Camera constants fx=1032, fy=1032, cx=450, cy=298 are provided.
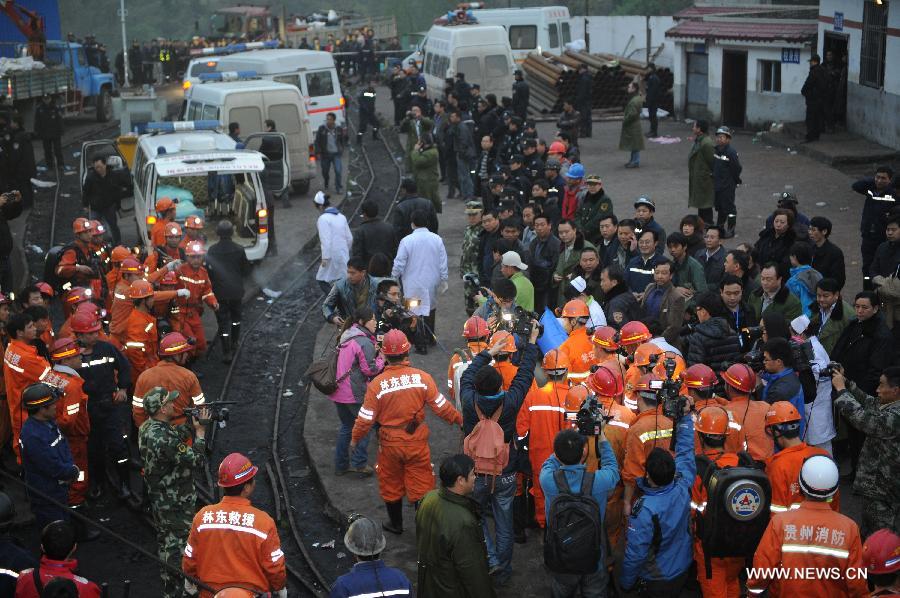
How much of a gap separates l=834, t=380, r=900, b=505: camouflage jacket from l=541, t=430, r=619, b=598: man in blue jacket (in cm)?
179

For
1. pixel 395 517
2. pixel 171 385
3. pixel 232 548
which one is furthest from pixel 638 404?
pixel 171 385

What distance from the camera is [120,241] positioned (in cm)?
1742

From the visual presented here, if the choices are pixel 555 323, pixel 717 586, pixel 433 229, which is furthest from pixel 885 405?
pixel 433 229

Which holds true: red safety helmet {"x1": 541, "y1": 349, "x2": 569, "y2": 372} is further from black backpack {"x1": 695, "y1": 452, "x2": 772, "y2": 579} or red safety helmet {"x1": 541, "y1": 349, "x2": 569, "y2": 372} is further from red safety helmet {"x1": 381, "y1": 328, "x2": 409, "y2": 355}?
black backpack {"x1": 695, "y1": 452, "x2": 772, "y2": 579}

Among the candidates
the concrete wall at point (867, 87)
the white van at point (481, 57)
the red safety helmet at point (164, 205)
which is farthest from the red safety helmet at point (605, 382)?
the white van at point (481, 57)

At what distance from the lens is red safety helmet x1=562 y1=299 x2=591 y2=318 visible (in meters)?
8.66

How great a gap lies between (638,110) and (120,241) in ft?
33.4

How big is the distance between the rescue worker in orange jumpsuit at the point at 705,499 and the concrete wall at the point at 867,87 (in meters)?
14.2

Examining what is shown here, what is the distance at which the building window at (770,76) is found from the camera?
23.2 meters

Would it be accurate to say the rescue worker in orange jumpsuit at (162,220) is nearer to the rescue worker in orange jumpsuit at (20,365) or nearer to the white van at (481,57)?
the rescue worker in orange jumpsuit at (20,365)

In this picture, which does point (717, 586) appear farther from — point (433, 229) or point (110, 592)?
point (433, 229)

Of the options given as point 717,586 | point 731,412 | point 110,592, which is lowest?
point 110,592

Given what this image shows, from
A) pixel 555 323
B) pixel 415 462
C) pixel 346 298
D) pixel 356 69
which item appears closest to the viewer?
pixel 415 462

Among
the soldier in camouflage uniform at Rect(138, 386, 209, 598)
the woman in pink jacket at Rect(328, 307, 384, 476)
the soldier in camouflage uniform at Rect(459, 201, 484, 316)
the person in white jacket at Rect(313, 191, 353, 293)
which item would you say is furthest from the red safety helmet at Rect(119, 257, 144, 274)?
the soldier in camouflage uniform at Rect(138, 386, 209, 598)
